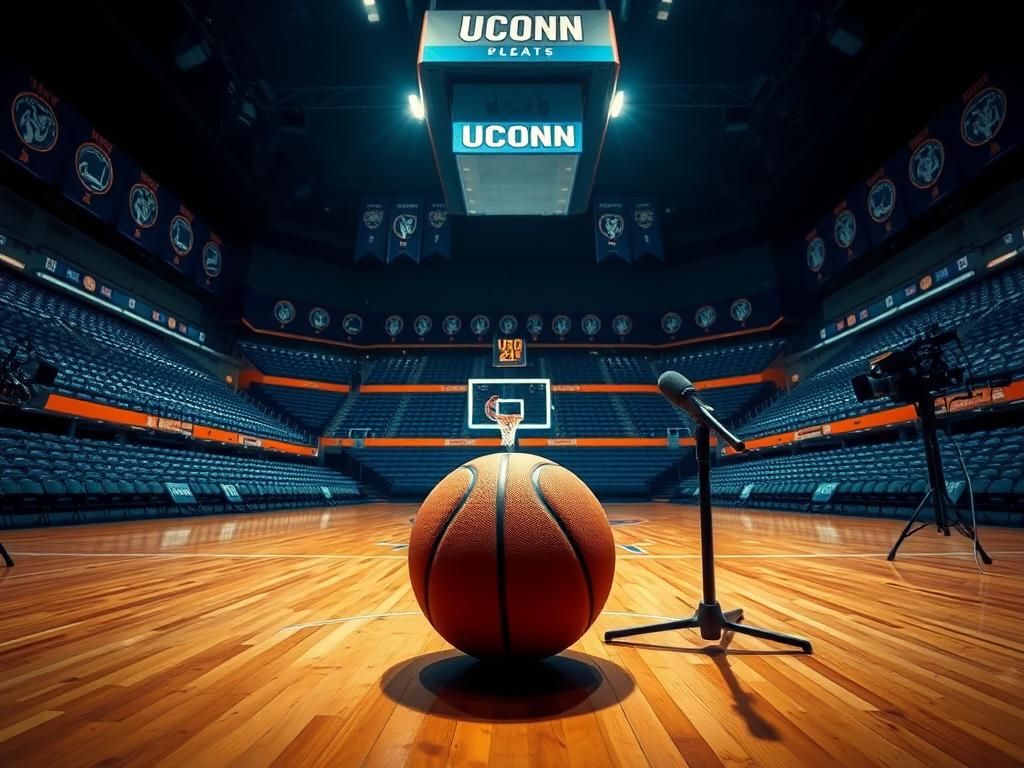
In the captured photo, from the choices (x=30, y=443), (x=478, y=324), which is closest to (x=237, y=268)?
(x=478, y=324)

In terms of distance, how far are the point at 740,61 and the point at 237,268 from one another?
18.5m

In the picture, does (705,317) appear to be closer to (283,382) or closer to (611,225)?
(611,225)

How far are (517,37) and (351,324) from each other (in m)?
16.7

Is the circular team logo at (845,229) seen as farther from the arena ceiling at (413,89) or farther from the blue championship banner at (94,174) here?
the blue championship banner at (94,174)

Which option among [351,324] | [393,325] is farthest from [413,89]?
[351,324]

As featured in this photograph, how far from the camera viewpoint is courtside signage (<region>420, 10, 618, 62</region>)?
28.1 ft

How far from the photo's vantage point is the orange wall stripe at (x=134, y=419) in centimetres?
959

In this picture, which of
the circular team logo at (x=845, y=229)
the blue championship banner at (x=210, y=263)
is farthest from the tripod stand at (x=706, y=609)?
the blue championship banner at (x=210, y=263)

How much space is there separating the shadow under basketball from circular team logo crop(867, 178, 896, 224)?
17.2 meters

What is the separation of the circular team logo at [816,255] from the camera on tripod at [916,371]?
15.9 metres

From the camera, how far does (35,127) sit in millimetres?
11672

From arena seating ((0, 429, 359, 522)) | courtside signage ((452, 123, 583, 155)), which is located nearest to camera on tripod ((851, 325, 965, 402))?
courtside signage ((452, 123, 583, 155))

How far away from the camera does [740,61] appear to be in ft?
46.4

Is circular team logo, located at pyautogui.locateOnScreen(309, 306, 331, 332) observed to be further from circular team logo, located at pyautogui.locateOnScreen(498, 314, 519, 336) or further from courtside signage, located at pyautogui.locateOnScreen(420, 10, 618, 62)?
courtside signage, located at pyautogui.locateOnScreen(420, 10, 618, 62)
